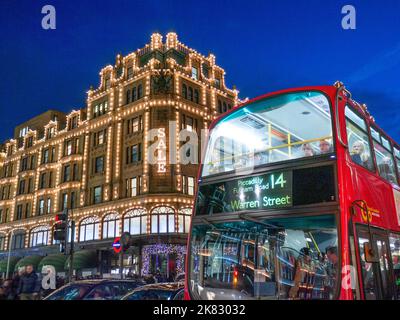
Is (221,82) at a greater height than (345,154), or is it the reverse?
(221,82)

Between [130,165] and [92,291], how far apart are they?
2636 cm

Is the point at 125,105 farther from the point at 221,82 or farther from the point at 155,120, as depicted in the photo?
the point at 221,82

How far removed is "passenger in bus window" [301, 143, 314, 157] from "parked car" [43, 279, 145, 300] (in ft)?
18.7

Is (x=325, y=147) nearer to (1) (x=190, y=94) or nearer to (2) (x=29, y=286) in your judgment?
(2) (x=29, y=286)

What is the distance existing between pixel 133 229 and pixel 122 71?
15.6 metres

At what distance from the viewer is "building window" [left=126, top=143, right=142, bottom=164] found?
35188mm

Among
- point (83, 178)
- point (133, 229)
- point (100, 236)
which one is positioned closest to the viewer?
point (133, 229)

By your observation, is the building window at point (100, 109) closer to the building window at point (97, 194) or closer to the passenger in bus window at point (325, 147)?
the building window at point (97, 194)

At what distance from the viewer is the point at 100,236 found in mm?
36281

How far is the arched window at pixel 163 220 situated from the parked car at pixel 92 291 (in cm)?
2216

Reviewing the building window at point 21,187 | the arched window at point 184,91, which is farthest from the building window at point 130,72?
the building window at point 21,187

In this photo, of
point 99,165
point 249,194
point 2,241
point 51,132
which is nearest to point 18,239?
point 2,241

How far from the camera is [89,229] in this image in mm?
37781
